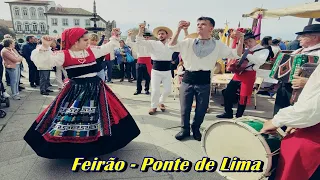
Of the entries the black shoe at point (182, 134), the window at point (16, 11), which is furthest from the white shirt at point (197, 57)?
the window at point (16, 11)

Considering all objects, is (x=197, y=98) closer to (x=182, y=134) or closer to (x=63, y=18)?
(x=182, y=134)

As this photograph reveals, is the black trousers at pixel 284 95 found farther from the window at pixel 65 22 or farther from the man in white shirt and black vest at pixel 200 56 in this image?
the window at pixel 65 22

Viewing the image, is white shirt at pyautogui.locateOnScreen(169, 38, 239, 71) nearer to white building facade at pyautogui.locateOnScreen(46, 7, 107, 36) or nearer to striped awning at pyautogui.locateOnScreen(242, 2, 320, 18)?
striped awning at pyautogui.locateOnScreen(242, 2, 320, 18)

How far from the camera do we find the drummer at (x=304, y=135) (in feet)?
4.74

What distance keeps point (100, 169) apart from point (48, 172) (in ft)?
2.10

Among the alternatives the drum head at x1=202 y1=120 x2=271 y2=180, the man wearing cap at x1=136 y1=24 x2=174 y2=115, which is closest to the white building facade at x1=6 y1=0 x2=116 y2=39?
the man wearing cap at x1=136 y1=24 x2=174 y2=115

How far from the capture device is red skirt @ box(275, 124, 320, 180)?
4.90 feet

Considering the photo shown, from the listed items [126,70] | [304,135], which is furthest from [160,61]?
[126,70]

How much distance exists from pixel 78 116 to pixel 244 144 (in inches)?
77.8

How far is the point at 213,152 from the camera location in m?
2.26

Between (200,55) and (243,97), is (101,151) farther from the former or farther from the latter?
(243,97)

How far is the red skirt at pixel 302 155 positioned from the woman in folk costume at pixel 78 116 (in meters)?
2.05

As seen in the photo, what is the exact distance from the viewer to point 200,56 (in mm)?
3281

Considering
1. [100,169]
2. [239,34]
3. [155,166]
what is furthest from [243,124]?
[100,169]
